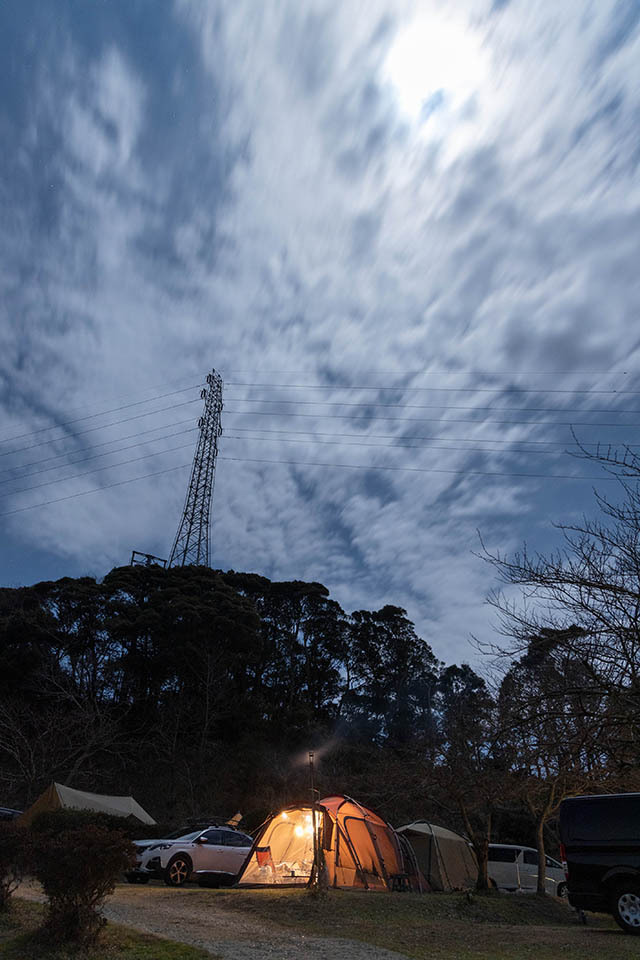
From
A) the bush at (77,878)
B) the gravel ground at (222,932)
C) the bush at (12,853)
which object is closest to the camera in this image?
the bush at (77,878)

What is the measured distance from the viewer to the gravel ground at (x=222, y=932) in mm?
7578

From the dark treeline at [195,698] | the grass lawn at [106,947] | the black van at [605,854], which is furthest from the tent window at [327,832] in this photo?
the dark treeline at [195,698]

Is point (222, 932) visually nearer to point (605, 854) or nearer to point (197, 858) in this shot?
point (605, 854)

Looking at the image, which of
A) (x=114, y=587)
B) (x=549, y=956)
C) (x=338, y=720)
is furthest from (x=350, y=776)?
(x=549, y=956)

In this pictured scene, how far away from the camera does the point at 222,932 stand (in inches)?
355

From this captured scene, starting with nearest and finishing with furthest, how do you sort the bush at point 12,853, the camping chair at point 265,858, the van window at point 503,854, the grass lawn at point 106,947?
the grass lawn at point 106,947 → the bush at point 12,853 → the camping chair at point 265,858 → the van window at point 503,854

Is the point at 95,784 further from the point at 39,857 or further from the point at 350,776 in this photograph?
the point at 39,857

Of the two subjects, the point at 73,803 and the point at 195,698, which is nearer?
the point at 73,803

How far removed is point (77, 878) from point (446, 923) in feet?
23.5

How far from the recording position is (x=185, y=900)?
41.8ft

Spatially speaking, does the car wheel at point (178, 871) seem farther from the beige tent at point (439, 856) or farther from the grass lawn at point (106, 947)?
the grass lawn at point (106, 947)

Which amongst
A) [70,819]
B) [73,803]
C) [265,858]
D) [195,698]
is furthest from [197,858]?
[195,698]

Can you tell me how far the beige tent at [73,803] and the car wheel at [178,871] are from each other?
246 inches

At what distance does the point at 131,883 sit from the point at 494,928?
375 inches
